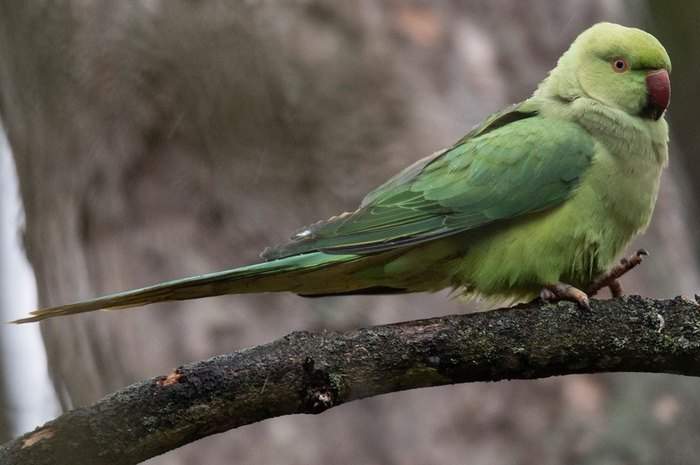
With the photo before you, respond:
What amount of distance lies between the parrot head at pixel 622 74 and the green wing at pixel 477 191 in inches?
11.4

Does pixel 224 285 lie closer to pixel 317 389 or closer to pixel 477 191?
pixel 317 389

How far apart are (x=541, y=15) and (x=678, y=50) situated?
1562mm

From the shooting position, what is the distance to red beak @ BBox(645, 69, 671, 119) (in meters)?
4.12

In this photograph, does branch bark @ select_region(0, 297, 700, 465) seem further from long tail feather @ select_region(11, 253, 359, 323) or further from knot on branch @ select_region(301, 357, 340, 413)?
long tail feather @ select_region(11, 253, 359, 323)

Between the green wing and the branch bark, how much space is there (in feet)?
1.99

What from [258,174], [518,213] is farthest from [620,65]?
[258,174]

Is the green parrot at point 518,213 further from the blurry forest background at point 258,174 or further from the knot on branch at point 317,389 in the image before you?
the blurry forest background at point 258,174

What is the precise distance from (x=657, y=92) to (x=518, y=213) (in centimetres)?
87

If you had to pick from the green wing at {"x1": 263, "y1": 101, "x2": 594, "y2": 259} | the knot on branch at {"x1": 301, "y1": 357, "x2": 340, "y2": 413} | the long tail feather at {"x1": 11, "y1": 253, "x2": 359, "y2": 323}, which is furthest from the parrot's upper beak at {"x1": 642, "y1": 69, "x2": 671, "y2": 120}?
the knot on branch at {"x1": 301, "y1": 357, "x2": 340, "y2": 413}

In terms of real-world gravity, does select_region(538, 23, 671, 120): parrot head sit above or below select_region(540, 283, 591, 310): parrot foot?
above

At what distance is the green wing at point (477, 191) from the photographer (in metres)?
3.78

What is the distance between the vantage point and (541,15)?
20.7 ft

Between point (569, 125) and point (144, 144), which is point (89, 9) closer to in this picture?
point (144, 144)

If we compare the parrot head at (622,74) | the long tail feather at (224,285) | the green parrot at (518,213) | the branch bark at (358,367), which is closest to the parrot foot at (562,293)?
the green parrot at (518,213)
